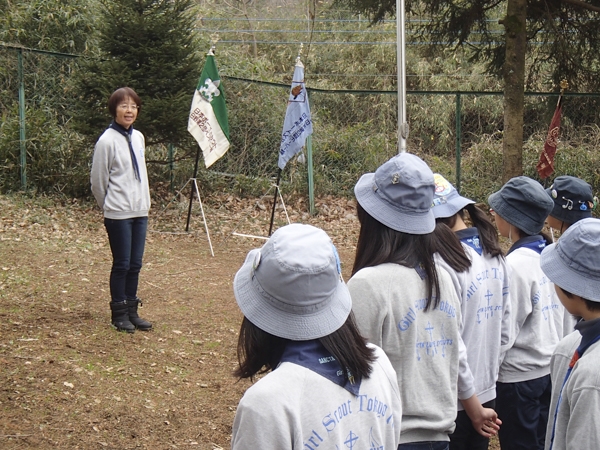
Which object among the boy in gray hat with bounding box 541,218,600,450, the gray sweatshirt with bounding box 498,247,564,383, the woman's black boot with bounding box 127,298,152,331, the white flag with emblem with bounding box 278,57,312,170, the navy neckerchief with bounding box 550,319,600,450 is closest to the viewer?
the boy in gray hat with bounding box 541,218,600,450

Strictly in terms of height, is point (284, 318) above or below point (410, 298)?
above

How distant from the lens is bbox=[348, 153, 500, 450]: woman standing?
7.82ft

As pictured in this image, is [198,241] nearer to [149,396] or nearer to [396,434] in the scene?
[149,396]

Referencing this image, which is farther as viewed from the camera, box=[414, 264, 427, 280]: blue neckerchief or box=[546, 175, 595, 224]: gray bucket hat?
box=[546, 175, 595, 224]: gray bucket hat

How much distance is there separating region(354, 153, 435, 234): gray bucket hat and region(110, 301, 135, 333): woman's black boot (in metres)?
3.85

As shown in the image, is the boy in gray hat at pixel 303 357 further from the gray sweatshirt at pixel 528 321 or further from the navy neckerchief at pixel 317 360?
the gray sweatshirt at pixel 528 321

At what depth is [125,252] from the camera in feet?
18.8

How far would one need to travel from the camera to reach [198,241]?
9938 millimetres

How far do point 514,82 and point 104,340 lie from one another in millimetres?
7151

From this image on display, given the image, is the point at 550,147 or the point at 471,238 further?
the point at 550,147

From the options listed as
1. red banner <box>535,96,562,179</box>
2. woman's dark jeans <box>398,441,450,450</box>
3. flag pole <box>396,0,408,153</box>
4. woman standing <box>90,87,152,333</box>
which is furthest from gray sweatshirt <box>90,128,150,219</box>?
red banner <box>535,96,562,179</box>

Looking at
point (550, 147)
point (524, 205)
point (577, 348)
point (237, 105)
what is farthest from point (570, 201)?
point (237, 105)

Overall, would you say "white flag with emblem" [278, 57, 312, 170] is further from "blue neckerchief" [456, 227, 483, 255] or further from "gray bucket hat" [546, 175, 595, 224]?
"blue neckerchief" [456, 227, 483, 255]

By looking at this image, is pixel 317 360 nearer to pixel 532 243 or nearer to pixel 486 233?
pixel 486 233
